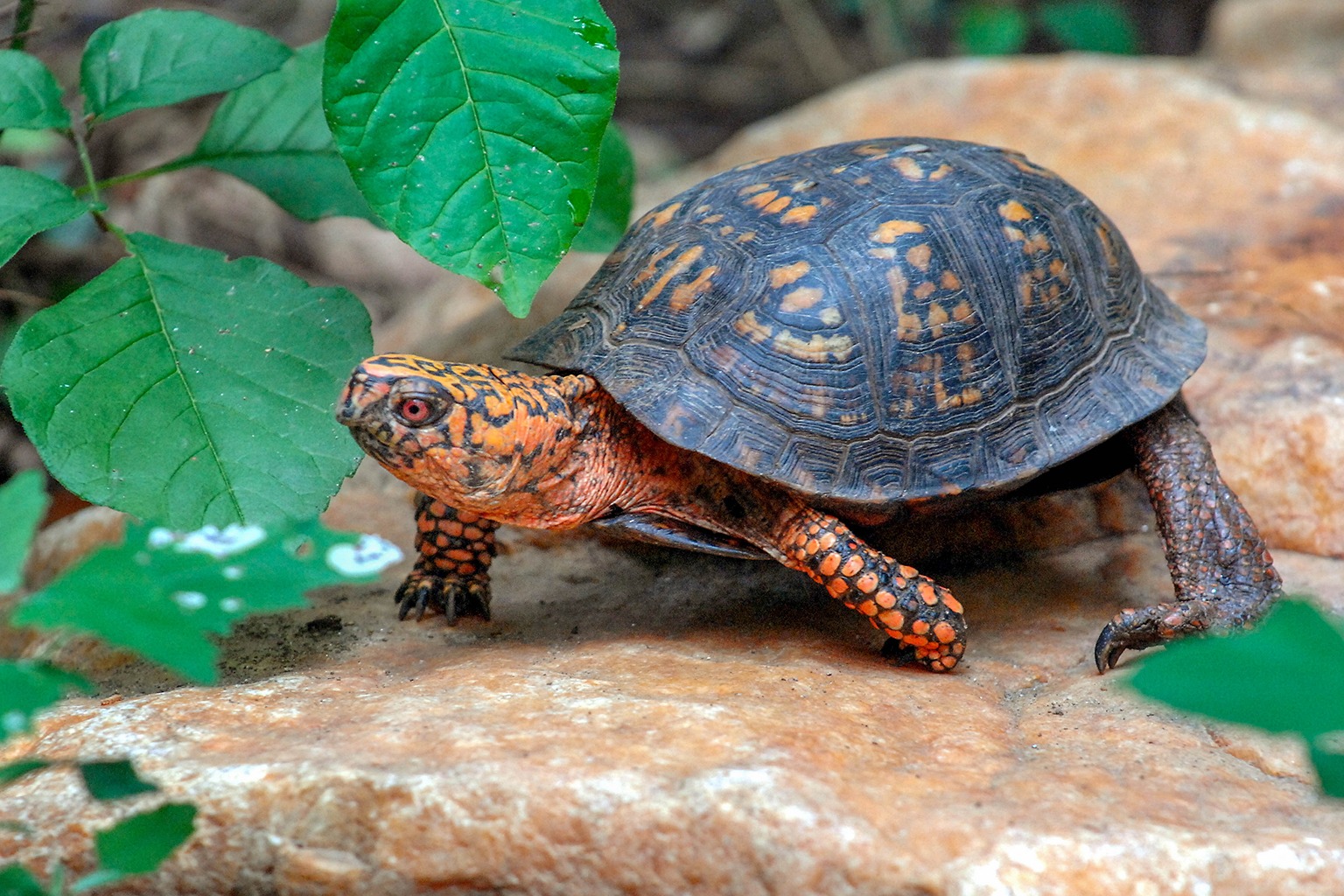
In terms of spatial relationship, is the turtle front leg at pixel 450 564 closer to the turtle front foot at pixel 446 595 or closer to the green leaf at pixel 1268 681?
the turtle front foot at pixel 446 595

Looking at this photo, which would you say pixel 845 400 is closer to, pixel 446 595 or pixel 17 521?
pixel 446 595

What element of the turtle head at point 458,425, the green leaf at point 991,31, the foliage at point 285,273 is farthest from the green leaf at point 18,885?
the green leaf at point 991,31

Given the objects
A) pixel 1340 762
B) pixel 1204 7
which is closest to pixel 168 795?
pixel 1340 762

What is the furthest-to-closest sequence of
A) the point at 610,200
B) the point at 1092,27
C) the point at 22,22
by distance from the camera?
the point at 1092,27 < the point at 610,200 < the point at 22,22

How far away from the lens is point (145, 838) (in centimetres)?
174

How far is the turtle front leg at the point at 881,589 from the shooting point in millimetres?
2734

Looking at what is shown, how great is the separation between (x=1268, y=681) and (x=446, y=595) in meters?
2.13

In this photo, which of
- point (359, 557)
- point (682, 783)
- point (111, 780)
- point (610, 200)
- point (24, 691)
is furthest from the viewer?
point (610, 200)

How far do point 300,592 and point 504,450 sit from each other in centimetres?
88

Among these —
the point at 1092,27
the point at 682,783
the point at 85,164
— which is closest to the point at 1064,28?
the point at 1092,27

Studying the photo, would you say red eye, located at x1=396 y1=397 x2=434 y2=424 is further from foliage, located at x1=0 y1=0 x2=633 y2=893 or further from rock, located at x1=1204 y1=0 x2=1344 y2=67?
rock, located at x1=1204 y1=0 x2=1344 y2=67

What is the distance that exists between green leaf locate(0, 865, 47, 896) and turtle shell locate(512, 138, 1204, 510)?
153cm

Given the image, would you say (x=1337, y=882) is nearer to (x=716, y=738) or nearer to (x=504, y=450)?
(x=716, y=738)

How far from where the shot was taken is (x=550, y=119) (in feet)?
8.21
